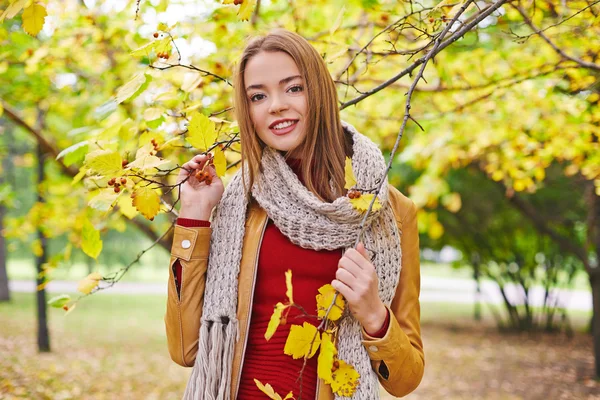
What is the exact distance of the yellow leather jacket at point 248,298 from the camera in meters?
1.55

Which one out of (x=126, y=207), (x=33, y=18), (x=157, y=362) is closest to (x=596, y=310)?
(x=157, y=362)

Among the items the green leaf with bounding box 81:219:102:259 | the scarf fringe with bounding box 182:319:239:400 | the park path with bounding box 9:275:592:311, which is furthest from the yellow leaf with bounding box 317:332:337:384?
the park path with bounding box 9:275:592:311

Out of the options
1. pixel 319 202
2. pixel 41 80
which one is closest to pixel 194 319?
pixel 319 202

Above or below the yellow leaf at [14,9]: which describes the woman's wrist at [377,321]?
below

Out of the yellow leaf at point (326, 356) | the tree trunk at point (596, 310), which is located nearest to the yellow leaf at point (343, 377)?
the yellow leaf at point (326, 356)

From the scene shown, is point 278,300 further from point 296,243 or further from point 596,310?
point 596,310

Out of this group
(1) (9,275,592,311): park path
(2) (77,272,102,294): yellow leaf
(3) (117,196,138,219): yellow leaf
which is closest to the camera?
(2) (77,272,102,294): yellow leaf

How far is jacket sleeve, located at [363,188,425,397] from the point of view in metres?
1.46

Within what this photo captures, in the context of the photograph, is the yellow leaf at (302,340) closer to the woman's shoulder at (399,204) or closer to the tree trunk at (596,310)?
the woman's shoulder at (399,204)

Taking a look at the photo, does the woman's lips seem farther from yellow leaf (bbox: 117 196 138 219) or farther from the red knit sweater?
yellow leaf (bbox: 117 196 138 219)

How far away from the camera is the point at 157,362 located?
829cm

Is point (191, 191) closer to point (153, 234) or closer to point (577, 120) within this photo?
point (153, 234)

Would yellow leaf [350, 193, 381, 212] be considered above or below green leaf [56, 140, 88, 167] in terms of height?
below

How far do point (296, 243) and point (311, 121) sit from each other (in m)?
0.35
